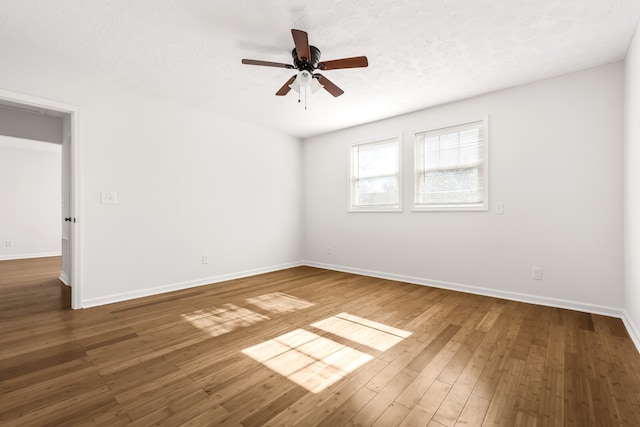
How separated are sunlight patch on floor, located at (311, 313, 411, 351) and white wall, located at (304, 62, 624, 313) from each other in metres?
1.84

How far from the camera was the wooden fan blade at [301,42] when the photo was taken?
2.12 m

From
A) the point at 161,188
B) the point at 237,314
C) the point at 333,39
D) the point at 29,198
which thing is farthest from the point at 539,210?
the point at 29,198

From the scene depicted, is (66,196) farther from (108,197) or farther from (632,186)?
(632,186)

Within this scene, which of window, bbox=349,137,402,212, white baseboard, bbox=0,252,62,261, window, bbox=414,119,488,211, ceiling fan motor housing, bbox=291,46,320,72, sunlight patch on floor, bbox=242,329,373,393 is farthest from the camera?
white baseboard, bbox=0,252,62,261

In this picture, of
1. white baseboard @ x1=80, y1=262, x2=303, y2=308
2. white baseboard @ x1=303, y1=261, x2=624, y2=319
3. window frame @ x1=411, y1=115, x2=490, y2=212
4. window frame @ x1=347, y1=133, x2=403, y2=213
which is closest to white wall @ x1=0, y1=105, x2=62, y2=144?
white baseboard @ x1=80, y1=262, x2=303, y2=308

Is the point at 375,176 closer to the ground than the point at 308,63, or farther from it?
closer to the ground

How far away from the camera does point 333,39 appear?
8.32ft

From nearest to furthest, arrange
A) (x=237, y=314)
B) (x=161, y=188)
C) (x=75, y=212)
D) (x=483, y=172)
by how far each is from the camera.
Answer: (x=237, y=314)
(x=75, y=212)
(x=483, y=172)
(x=161, y=188)

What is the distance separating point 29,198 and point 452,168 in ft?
30.8

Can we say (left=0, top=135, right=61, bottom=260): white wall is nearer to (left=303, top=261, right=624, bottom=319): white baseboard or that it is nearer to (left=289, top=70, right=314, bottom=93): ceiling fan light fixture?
(left=289, top=70, right=314, bottom=93): ceiling fan light fixture

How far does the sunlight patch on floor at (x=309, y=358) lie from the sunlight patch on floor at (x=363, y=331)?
0.18 m

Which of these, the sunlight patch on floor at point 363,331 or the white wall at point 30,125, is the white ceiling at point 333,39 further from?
the sunlight patch on floor at point 363,331

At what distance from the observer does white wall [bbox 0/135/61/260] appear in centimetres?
650

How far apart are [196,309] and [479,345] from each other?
2.80 m
